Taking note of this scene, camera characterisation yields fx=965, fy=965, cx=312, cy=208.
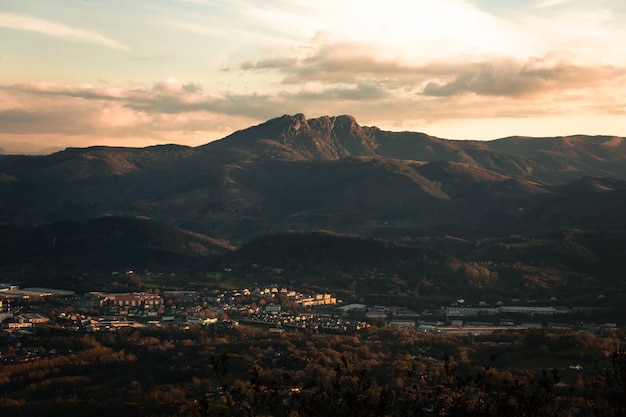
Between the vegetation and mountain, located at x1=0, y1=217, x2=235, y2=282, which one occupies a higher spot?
mountain, located at x1=0, y1=217, x2=235, y2=282

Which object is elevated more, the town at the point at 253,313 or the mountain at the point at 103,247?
the mountain at the point at 103,247

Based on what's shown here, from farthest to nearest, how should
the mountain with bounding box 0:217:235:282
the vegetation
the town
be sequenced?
the mountain with bounding box 0:217:235:282
the town
the vegetation

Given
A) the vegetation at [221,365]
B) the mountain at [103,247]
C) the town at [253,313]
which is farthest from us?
the mountain at [103,247]

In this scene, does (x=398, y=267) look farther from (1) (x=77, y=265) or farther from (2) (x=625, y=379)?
A: (2) (x=625, y=379)

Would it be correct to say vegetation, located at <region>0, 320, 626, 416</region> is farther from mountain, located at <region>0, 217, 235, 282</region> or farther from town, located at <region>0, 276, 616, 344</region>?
mountain, located at <region>0, 217, 235, 282</region>

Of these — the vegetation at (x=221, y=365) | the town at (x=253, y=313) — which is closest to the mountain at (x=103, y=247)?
the town at (x=253, y=313)

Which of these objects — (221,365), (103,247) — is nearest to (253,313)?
(221,365)

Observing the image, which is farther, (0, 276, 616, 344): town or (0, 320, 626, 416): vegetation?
(0, 276, 616, 344): town

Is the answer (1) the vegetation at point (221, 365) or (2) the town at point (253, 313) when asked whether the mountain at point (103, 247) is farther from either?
(1) the vegetation at point (221, 365)

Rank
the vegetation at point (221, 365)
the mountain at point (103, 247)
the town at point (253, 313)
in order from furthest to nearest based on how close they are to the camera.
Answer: the mountain at point (103, 247) < the town at point (253, 313) < the vegetation at point (221, 365)

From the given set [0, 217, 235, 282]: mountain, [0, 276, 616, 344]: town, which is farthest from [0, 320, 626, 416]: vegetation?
[0, 217, 235, 282]: mountain

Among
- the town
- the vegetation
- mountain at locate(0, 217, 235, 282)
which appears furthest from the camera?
mountain at locate(0, 217, 235, 282)
